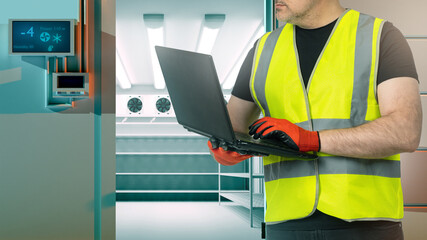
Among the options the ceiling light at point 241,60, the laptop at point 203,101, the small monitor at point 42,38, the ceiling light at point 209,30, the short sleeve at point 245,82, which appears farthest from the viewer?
the ceiling light at point 241,60

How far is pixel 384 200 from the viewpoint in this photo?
4.20 feet

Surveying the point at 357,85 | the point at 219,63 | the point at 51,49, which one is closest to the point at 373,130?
the point at 357,85

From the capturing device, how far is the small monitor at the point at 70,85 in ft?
9.61

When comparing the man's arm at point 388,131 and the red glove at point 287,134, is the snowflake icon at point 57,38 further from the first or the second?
the man's arm at point 388,131

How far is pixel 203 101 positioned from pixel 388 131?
0.51 meters

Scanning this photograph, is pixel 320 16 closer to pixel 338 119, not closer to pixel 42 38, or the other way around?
pixel 338 119

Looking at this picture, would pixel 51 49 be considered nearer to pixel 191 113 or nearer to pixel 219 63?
pixel 191 113

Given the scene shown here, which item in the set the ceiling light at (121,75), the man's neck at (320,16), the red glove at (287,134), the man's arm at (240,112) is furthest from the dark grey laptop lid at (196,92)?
the ceiling light at (121,75)

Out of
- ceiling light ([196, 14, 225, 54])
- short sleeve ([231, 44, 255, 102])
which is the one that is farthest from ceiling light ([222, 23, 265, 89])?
short sleeve ([231, 44, 255, 102])

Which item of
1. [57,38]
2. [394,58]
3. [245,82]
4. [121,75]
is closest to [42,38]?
[57,38]

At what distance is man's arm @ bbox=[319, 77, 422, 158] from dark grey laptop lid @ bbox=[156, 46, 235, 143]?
308mm

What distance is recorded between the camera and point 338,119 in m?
1.30

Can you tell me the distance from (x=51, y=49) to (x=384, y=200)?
243cm

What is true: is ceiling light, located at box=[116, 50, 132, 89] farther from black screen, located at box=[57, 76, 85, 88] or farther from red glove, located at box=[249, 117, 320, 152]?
red glove, located at box=[249, 117, 320, 152]
